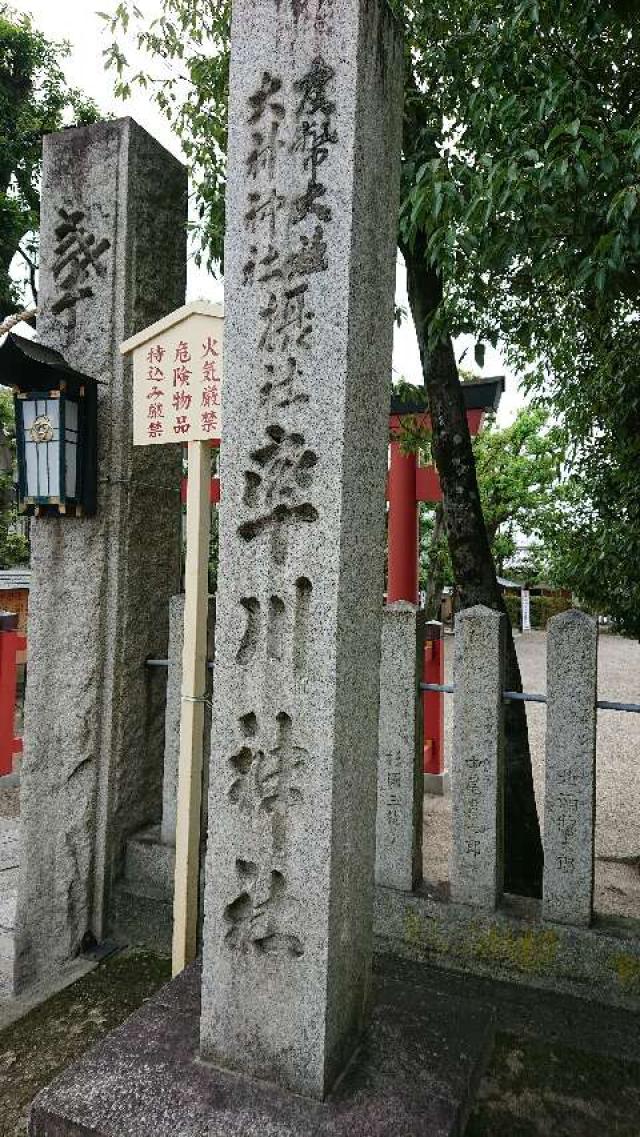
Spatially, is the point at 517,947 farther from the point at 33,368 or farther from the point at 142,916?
the point at 33,368

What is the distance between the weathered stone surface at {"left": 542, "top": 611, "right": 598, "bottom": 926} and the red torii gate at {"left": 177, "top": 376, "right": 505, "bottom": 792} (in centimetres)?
383

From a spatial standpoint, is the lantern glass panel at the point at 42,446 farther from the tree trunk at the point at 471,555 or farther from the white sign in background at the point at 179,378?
the tree trunk at the point at 471,555


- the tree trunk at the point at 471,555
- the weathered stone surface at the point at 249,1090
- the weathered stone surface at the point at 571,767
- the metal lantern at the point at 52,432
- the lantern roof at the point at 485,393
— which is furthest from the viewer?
the lantern roof at the point at 485,393

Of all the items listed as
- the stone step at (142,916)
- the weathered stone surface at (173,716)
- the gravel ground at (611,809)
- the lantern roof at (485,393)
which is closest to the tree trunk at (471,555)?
the gravel ground at (611,809)

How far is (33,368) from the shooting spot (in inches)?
117

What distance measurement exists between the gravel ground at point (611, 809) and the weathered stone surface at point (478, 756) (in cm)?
54

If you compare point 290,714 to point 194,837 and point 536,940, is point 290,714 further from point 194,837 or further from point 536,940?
point 536,940

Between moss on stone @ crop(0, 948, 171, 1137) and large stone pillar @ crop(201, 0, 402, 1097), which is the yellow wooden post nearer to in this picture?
moss on stone @ crop(0, 948, 171, 1137)

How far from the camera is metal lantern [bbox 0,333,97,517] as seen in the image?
9.59ft


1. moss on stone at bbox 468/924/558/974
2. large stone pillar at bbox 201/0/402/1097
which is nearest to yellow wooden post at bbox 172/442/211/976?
large stone pillar at bbox 201/0/402/1097

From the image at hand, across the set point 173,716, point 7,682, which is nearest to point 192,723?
point 173,716

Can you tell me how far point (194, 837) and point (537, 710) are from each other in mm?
9397

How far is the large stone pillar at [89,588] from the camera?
3037mm

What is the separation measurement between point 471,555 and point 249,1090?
2.90 meters
